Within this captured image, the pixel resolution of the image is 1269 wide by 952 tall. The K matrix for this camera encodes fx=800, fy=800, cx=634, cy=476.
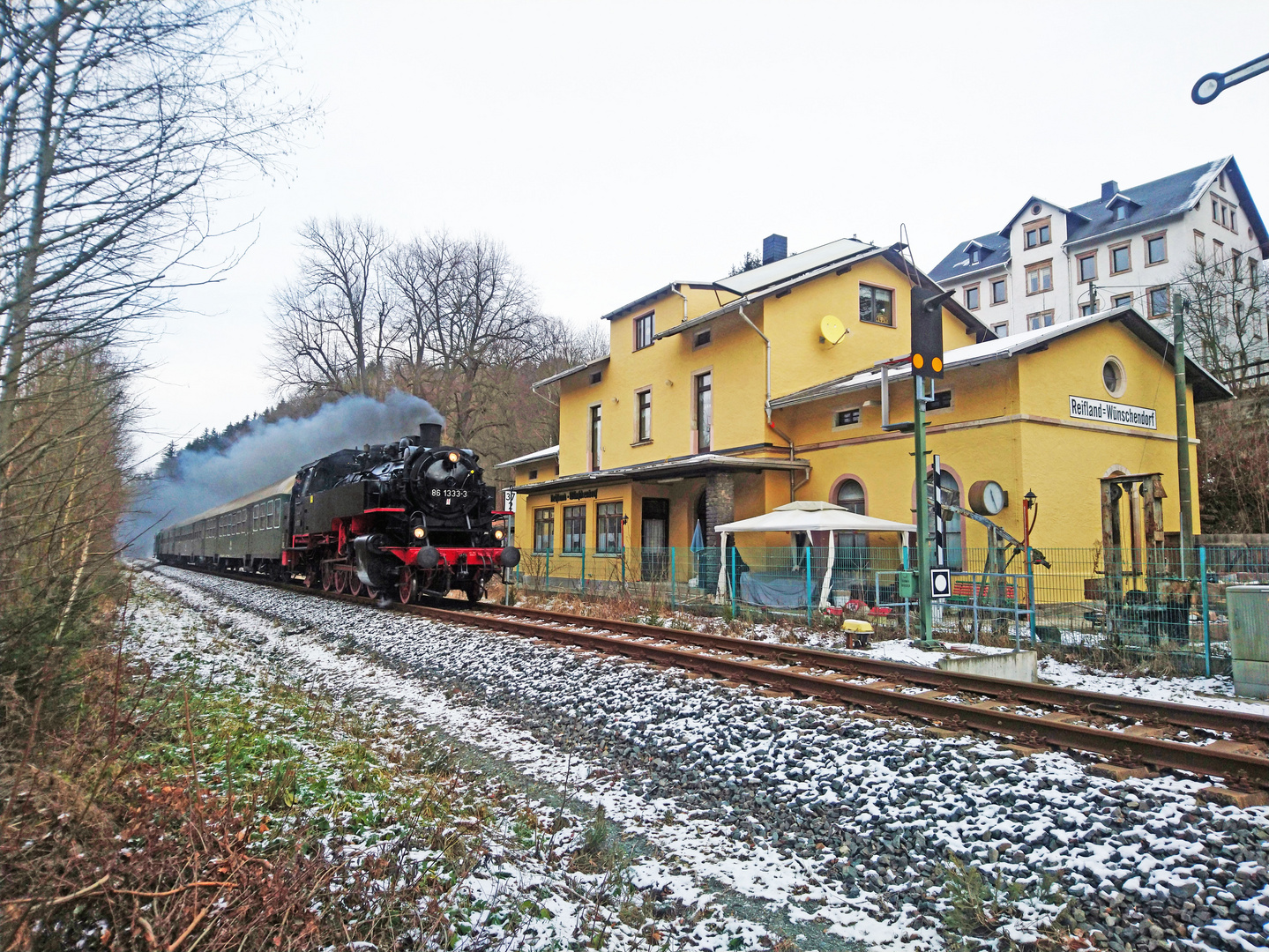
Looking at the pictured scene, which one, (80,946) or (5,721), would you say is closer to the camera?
(80,946)

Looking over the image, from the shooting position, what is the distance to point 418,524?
50.9ft

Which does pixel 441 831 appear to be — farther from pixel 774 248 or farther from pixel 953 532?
pixel 774 248

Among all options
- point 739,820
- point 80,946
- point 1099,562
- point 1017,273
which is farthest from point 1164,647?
point 1017,273

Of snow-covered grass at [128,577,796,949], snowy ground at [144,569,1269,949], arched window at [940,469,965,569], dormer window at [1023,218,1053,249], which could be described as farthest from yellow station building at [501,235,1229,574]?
dormer window at [1023,218,1053,249]

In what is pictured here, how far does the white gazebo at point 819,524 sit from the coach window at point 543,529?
41.2 ft

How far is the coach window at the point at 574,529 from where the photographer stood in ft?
88.0

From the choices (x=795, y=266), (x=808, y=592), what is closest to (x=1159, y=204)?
(x=795, y=266)

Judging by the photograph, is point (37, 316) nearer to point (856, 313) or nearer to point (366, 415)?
point (856, 313)

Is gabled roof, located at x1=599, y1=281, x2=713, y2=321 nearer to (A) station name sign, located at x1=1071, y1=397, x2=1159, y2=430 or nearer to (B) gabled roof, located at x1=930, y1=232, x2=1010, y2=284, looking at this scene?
(A) station name sign, located at x1=1071, y1=397, x2=1159, y2=430

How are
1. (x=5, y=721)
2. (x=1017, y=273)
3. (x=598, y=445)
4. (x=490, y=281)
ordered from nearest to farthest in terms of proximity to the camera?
1. (x=5, y=721)
2. (x=598, y=445)
3. (x=490, y=281)
4. (x=1017, y=273)

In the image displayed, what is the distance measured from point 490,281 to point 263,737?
3715 centimetres

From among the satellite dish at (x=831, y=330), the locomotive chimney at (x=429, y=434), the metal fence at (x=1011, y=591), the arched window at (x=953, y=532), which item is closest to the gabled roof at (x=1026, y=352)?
the satellite dish at (x=831, y=330)

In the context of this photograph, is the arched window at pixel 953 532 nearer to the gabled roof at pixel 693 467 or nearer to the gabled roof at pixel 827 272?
the gabled roof at pixel 693 467

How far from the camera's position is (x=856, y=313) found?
21.8m
